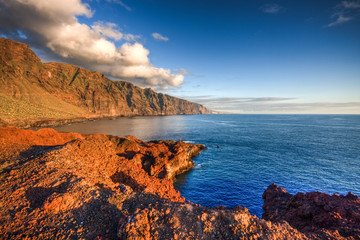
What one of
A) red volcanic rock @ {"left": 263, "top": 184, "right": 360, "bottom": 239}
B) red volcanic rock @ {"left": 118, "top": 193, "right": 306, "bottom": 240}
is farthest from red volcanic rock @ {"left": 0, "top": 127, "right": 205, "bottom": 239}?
red volcanic rock @ {"left": 263, "top": 184, "right": 360, "bottom": 239}

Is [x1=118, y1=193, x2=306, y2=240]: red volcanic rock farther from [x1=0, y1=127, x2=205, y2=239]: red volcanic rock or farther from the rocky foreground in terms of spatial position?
[x1=0, y1=127, x2=205, y2=239]: red volcanic rock

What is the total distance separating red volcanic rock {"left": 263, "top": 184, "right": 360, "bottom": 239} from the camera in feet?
35.8

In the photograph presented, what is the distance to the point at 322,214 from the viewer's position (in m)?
14.2

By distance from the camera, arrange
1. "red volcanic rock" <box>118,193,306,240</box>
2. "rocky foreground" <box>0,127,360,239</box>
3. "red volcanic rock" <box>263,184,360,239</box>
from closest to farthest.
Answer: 1. "red volcanic rock" <box>118,193,306,240</box>
2. "rocky foreground" <box>0,127,360,239</box>
3. "red volcanic rock" <box>263,184,360,239</box>

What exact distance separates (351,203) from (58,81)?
874 ft

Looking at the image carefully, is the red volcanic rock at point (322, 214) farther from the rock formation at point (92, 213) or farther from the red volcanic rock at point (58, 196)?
the red volcanic rock at point (58, 196)

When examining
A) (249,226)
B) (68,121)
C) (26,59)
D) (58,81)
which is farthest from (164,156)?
(58,81)

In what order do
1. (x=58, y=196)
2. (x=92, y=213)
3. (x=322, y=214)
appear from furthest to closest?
(x=322, y=214) → (x=58, y=196) → (x=92, y=213)

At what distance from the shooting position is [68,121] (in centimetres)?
12225

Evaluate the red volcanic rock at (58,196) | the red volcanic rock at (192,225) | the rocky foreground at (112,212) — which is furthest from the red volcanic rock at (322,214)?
the red volcanic rock at (58,196)

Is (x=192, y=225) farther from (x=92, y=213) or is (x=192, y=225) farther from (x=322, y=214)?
(x=322, y=214)

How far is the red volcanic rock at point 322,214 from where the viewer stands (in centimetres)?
1093

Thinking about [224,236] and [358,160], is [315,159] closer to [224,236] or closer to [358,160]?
[358,160]

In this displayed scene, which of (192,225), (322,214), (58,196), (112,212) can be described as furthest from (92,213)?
(322,214)
